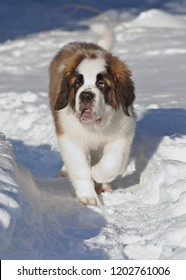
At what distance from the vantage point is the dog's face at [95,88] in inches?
175

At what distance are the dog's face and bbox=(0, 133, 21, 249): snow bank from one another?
56 centimetres

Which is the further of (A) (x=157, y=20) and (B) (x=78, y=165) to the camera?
(A) (x=157, y=20)

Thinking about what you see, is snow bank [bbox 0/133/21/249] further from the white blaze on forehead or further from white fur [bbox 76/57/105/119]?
the white blaze on forehead

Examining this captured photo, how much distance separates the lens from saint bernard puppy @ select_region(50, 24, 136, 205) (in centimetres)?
460

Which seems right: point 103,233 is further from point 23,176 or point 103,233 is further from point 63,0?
point 63,0

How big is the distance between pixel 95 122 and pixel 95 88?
0.28 meters

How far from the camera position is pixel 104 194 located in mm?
4906

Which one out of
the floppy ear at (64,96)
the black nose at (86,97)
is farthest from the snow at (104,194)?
the black nose at (86,97)

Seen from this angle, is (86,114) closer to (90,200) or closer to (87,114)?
(87,114)

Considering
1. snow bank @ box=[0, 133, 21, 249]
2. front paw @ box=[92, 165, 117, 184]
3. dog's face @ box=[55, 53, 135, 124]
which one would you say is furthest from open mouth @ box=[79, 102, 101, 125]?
snow bank @ box=[0, 133, 21, 249]

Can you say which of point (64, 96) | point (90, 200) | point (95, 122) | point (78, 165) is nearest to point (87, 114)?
point (95, 122)

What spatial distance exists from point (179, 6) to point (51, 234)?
1071cm

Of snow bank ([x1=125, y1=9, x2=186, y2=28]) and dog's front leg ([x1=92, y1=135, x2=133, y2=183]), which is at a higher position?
dog's front leg ([x1=92, y1=135, x2=133, y2=183])

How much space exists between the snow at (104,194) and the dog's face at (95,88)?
539mm
